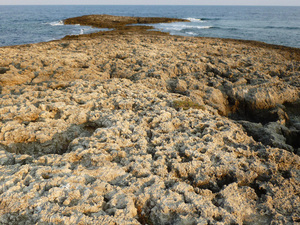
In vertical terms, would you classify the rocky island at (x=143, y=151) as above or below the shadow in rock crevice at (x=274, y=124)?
above

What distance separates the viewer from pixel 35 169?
13.1ft

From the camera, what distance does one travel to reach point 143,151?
15.6ft

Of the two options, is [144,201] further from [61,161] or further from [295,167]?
[295,167]

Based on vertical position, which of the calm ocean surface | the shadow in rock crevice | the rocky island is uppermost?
the calm ocean surface

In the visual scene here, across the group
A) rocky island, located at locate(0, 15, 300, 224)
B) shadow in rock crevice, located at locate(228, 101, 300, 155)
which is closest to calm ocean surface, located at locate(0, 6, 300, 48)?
shadow in rock crevice, located at locate(228, 101, 300, 155)

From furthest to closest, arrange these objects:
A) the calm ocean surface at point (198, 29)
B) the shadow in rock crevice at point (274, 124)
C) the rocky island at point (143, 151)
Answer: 1. the calm ocean surface at point (198, 29)
2. the shadow in rock crevice at point (274, 124)
3. the rocky island at point (143, 151)

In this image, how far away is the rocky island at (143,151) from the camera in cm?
339

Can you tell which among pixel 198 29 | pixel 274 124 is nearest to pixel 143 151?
pixel 274 124

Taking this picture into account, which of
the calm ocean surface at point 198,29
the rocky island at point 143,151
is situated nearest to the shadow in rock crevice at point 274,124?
the rocky island at point 143,151

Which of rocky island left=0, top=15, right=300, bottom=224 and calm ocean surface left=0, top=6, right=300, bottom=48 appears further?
calm ocean surface left=0, top=6, right=300, bottom=48

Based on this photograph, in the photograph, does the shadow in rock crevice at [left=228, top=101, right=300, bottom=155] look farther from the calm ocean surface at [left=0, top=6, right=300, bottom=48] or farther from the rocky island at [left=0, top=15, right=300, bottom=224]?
the calm ocean surface at [left=0, top=6, right=300, bottom=48]

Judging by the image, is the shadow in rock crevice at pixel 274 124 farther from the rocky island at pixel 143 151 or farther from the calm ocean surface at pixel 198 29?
the calm ocean surface at pixel 198 29

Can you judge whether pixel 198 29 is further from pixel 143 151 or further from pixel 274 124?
pixel 143 151

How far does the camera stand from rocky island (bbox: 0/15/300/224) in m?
3.39
